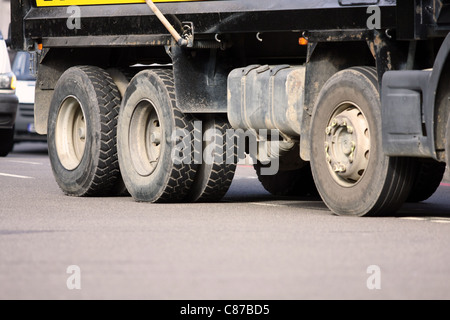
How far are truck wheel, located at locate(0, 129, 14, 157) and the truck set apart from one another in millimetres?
7820

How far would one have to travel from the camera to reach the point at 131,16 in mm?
12805

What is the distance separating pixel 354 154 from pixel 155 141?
2.64m

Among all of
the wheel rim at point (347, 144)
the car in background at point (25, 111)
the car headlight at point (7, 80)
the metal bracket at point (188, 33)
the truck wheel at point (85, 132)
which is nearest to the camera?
the wheel rim at point (347, 144)

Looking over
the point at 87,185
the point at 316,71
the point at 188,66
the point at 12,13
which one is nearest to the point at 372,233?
the point at 316,71

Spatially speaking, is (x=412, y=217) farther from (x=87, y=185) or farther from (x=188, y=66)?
(x=87, y=185)

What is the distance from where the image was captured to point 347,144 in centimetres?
1112

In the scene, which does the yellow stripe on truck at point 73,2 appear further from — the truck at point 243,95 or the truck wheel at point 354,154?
the truck wheel at point 354,154

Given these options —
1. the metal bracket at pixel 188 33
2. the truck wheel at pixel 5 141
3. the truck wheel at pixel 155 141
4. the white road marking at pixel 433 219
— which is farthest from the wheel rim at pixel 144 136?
the truck wheel at pixel 5 141

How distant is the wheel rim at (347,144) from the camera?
10.9 metres

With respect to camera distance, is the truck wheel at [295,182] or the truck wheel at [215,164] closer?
the truck wheel at [215,164]

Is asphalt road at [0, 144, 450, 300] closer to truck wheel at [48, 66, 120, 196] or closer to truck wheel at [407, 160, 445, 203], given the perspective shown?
truck wheel at [407, 160, 445, 203]

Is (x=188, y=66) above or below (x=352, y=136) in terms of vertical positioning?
above

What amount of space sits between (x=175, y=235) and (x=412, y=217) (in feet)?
7.64

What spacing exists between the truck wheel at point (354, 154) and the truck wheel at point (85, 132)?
275cm
